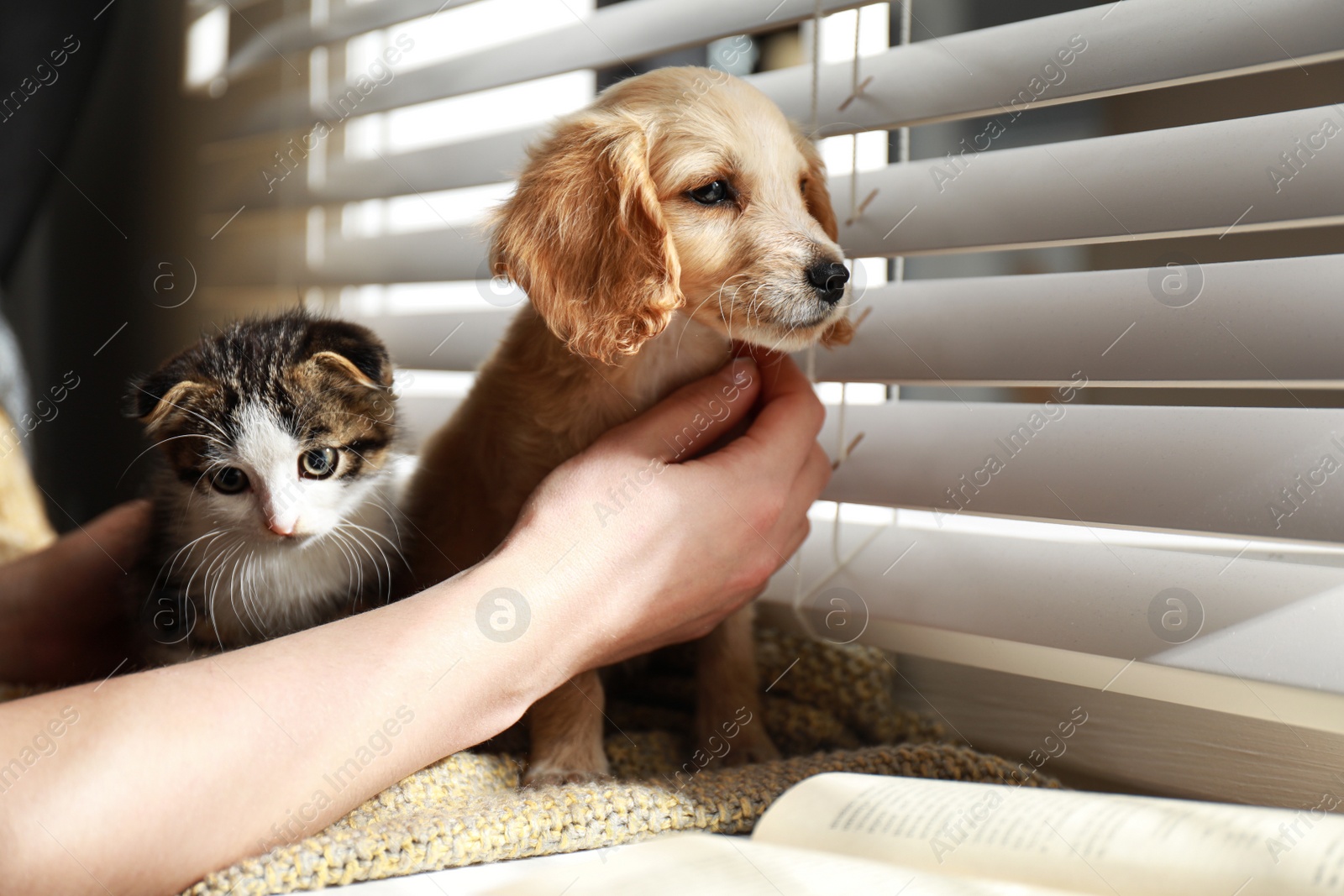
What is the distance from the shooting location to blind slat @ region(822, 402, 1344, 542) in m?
0.78

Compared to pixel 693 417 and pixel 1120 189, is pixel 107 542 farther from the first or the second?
pixel 1120 189

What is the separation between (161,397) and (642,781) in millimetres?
644

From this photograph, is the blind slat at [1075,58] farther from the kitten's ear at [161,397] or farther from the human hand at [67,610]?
the human hand at [67,610]

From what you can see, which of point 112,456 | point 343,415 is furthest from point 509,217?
point 112,456

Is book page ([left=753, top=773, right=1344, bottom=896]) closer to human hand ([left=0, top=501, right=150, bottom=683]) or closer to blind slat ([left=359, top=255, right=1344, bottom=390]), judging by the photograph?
blind slat ([left=359, top=255, right=1344, bottom=390])

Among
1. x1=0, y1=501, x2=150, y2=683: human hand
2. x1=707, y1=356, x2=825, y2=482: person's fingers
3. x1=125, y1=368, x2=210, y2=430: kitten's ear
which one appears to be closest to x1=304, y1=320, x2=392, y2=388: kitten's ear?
x1=125, y1=368, x2=210, y2=430: kitten's ear

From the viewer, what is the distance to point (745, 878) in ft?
1.85

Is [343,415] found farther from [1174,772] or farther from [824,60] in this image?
[1174,772]

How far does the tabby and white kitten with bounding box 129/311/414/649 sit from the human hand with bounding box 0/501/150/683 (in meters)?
0.27

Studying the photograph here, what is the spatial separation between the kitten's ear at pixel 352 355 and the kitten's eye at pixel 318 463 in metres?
0.09

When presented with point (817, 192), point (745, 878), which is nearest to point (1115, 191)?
point (817, 192)

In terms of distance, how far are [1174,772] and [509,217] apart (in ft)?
3.04

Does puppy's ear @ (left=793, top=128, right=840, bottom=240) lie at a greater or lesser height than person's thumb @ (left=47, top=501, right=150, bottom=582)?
greater

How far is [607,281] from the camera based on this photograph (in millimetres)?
919
